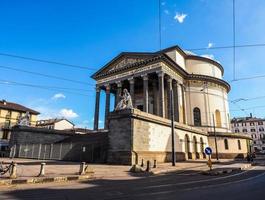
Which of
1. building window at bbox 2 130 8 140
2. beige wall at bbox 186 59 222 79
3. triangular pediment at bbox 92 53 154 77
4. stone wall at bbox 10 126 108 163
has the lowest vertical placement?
stone wall at bbox 10 126 108 163

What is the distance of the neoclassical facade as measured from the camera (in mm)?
25922

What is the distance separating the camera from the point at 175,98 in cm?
3878

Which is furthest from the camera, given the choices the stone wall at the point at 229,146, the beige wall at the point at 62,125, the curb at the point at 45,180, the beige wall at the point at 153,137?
the beige wall at the point at 62,125

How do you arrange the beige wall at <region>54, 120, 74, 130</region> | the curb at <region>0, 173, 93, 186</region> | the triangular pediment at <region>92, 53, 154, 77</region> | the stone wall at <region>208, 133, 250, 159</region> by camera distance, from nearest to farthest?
the curb at <region>0, 173, 93, 186</region>
the triangular pediment at <region>92, 53, 154, 77</region>
the stone wall at <region>208, 133, 250, 159</region>
the beige wall at <region>54, 120, 74, 130</region>

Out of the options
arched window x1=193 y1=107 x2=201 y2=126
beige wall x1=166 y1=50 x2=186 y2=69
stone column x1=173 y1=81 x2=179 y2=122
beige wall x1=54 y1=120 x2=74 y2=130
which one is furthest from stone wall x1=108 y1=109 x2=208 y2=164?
beige wall x1=54 y1=120 x2=74 y2=130

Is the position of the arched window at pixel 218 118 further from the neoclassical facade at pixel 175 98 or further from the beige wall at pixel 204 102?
the beige wall at pixel 204 102

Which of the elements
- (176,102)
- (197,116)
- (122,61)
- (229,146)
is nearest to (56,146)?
(122,61)

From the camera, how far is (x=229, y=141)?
42.0 metres

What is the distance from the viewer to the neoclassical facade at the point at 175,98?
85.0 ft


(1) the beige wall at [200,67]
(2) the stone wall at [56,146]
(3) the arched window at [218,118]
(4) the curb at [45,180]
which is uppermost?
(1) the beige wall at [200,67]

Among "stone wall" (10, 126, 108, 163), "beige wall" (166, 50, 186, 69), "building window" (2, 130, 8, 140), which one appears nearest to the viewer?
"stone wall" (10, 126, 108, 163)

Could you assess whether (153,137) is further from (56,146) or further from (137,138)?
(56,146)

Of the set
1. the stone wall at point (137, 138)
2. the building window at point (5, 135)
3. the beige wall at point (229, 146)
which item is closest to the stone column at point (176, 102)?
the stone wall at point (137, 138)

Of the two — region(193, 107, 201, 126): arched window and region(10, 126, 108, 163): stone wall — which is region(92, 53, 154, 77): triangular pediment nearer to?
region(10, 126, 108, 163): stone wall
